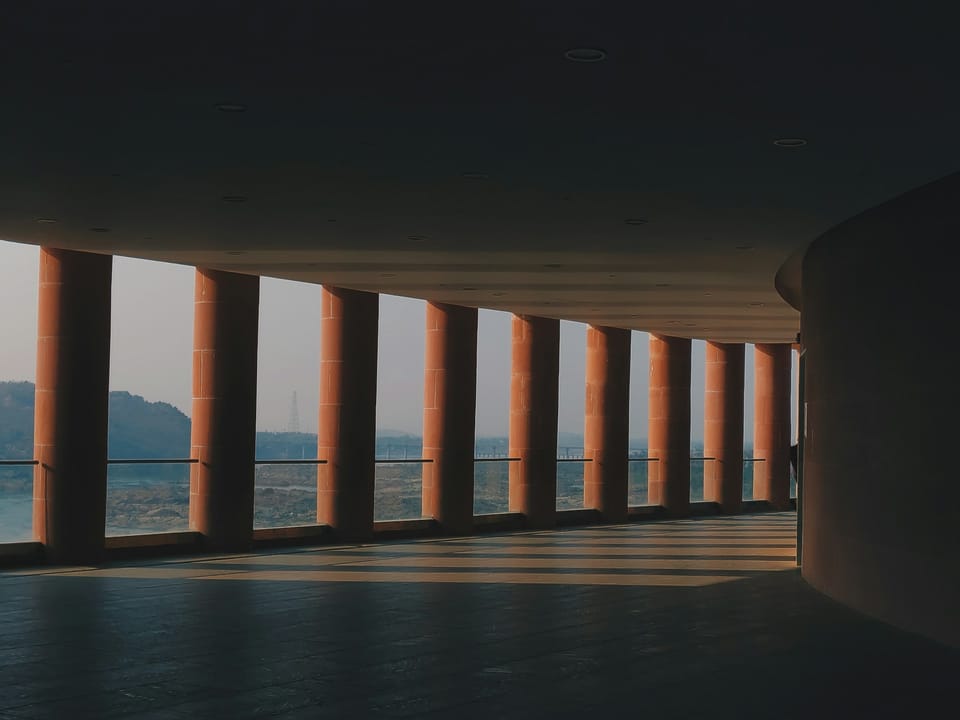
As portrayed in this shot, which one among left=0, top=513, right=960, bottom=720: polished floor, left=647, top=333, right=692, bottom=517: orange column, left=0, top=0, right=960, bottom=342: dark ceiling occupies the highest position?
left=0, top=0, right=960, bottom=342: dark ceiling

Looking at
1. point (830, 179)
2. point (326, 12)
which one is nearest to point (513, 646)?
point (830, 179)

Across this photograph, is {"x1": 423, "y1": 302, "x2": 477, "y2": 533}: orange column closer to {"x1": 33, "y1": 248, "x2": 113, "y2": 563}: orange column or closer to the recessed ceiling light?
{"x1": 33, "y1": 248, "x2": 113, "y2": 563}: orange column

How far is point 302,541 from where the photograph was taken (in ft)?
57.2

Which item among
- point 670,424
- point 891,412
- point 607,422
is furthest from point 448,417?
point 891,412

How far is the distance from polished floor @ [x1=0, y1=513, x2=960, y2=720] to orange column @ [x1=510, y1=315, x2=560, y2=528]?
21.4 feet

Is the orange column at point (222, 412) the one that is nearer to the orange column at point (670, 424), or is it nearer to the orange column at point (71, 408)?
the orange column at point (71, 408)

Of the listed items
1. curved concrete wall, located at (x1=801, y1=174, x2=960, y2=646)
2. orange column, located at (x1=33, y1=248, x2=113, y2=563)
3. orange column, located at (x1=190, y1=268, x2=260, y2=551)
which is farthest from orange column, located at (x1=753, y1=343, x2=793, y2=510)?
orange column, located at (x1=33, y1=248, x2=113, y2=563)

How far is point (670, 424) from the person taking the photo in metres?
25.7

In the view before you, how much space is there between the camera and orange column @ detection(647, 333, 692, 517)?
2553 centimetres

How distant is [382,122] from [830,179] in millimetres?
3704

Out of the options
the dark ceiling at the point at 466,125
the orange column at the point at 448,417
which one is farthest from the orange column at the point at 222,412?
the orange column at the point at 448,417

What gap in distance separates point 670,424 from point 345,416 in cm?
965

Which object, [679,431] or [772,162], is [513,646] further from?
[679,431]

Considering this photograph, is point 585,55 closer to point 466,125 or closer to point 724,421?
point 466,125
